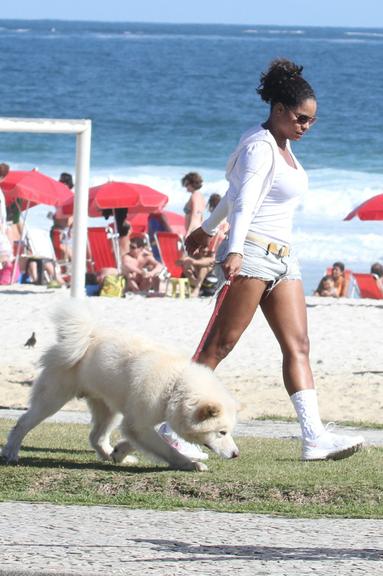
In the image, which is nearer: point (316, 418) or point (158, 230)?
point (316, 418)

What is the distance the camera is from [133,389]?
6512 mm

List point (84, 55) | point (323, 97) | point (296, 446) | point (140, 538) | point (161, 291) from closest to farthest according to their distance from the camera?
point (140, 538) → point (296, 446) → point (161, 291) → point (323, 97) → point (84, 55)

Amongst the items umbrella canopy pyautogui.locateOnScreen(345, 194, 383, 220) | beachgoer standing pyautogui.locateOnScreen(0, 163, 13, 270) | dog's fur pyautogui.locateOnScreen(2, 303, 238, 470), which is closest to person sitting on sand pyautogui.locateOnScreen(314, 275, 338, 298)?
umbrella canopy pyautogui.locateOnScreen(345, 194, 383, 220)

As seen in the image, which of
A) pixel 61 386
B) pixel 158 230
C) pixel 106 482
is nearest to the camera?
pixel 106 482

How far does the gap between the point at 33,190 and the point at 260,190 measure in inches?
528

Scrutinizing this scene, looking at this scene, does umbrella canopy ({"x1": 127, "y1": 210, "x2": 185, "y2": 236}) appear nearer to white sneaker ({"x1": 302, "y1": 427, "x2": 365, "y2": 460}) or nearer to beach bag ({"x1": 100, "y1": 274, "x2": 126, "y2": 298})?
beach bag ({"x1": 100, "y1": 274, "x2": 126, "y2": 298})

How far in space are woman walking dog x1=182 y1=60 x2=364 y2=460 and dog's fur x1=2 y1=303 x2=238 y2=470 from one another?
1.21 feet

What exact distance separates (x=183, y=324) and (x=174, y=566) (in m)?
10.4

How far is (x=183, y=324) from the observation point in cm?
1505

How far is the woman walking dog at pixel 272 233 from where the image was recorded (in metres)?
6.57

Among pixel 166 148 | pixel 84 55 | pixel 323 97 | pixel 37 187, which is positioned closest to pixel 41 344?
pixel 37 187

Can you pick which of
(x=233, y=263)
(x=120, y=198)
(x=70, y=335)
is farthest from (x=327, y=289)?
(x=233, y=263)

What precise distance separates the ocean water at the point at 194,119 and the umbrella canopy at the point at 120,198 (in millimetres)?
3807

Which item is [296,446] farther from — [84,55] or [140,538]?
[84,55]
